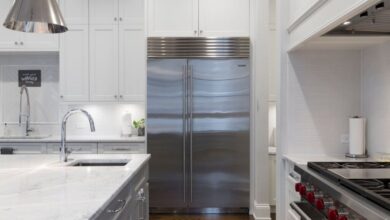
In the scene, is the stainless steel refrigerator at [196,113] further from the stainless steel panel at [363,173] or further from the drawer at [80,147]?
the stainless steel panel at [363,173]

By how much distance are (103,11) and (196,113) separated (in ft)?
5.90

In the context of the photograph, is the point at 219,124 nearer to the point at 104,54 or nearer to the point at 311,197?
the point at 104,54

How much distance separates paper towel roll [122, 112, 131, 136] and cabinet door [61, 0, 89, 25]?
132 centimetres

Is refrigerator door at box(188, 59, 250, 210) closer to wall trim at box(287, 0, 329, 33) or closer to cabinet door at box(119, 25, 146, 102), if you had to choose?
cabinet door at box(119, 25, 146, 102)

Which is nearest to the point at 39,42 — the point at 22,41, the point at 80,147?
the point at 22,41

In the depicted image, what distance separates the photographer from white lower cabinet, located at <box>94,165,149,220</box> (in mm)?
1562

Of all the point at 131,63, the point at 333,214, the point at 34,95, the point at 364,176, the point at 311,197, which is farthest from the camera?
the point at 34,95

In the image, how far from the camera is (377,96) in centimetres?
238

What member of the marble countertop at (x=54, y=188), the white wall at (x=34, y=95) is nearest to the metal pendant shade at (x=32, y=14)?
the marble countertop at (x=54, y=188)

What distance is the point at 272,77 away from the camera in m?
4.16

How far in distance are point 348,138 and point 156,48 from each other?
2326 mm

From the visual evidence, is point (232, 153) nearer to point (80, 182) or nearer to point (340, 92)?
point (340, 92)

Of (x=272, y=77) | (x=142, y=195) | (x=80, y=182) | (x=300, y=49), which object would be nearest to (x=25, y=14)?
(x=80, y=182)

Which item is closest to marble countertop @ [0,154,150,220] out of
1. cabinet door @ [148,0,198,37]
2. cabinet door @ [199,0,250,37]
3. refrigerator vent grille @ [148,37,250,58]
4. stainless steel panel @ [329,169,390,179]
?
stainless steel panel @ [329,169,390,179]
